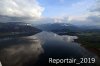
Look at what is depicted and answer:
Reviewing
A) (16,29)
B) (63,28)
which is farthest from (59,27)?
(16,29)

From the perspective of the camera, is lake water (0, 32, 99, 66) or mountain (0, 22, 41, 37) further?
mountain (0, 22, 41, 37)

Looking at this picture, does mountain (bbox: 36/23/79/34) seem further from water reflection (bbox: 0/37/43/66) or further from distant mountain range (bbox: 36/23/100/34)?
water reflection (bbox: 0/37/43/66)

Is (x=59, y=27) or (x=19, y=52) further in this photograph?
(x=59, y=27)

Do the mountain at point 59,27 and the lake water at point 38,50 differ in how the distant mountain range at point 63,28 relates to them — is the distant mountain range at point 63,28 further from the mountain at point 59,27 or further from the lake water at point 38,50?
the lake water at point 38,50

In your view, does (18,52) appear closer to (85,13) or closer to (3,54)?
(3,54)

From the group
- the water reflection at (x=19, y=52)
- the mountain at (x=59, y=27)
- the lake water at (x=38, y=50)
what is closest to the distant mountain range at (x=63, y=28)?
the mountain at (x=59, y=27)

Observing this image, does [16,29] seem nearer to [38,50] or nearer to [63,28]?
[38,50]

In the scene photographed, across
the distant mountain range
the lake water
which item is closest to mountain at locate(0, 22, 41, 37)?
the lake water
